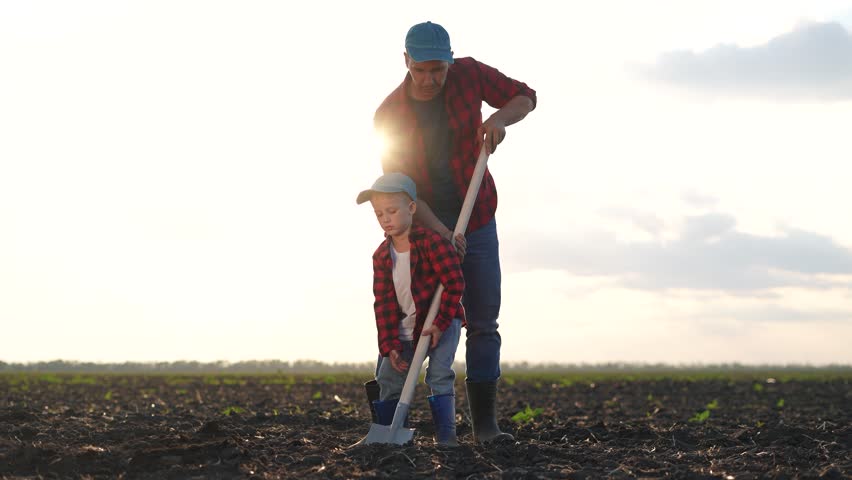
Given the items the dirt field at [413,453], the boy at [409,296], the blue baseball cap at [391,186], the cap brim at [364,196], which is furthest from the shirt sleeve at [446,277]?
the dirt field at [413,453]

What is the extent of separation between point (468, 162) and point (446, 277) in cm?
95

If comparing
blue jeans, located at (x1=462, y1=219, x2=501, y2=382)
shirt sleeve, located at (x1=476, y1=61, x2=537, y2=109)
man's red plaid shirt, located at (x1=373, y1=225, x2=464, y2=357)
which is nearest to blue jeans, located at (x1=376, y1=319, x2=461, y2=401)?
man's red plaid shirt, located at (x1=373, y1=225, x2=464, y2=357)

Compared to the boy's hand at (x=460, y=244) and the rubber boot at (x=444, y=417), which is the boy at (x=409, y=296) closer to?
the rubber boot at (x=444, y=417)

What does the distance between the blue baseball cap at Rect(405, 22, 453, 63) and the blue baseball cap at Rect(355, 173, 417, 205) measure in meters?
0.74

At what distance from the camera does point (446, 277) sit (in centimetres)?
537

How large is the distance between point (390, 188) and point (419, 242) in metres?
0.40

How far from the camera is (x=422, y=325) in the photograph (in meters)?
5.61

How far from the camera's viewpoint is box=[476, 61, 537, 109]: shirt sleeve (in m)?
6.05

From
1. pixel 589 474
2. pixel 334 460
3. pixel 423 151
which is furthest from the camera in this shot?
pixel 423 151

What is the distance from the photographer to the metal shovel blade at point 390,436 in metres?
5.47

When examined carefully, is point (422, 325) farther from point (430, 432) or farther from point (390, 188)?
point (430, 432)

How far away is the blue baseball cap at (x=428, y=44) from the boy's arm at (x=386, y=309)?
1344mm

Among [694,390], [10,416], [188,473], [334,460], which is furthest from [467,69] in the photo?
[694,390]

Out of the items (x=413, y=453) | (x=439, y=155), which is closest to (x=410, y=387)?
(x=413, y=453)
